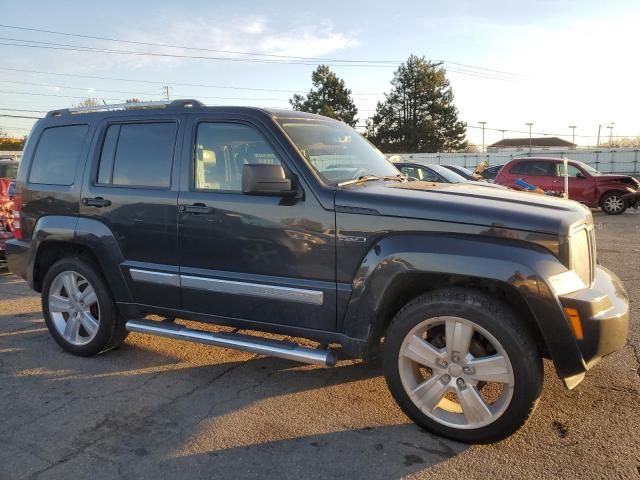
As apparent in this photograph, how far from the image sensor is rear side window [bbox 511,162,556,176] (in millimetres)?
15883

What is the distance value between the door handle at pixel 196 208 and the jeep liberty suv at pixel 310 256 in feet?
0.04

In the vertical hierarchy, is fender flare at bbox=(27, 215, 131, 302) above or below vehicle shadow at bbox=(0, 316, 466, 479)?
above

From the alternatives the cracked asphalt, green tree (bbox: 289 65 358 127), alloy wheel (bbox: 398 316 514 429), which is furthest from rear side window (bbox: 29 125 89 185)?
green tree (bbox: 289 65 358 127)

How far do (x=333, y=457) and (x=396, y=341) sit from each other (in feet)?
2.47

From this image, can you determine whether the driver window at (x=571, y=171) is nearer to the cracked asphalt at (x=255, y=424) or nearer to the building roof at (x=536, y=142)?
the cracked asphalt at (x=255, y=424)

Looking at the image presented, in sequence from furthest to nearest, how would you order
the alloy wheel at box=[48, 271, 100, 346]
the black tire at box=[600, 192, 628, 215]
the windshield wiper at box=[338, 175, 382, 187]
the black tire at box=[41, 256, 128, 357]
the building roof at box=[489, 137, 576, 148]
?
1. the building roof at box=[489, 137, 576, 148]
2. the black tire at box=[600, 192, 628, 215]
3. the alloy wheel at box=[48, 271, 100, 346]
4. the black tire at box=[41, 256, 128, 357]
5. the windshield wiper at box=[338, 175, 382, 187]

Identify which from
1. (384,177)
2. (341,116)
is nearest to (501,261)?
(384,177)

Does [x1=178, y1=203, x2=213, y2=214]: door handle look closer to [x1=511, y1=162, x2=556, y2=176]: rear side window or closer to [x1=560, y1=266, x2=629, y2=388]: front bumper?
[x1=560, y1=266, x2=629, y2=388]: front bumper

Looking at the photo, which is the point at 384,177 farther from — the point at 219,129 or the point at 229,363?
the point at 229,363

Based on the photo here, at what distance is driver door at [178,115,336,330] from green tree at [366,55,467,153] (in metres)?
54.4

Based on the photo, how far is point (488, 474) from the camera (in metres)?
2.75

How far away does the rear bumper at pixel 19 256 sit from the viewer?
4.64 meters

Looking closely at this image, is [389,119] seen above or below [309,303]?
above

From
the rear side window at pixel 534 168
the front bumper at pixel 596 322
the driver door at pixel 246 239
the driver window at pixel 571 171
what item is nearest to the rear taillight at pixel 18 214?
the driver door at pixel 246 239
